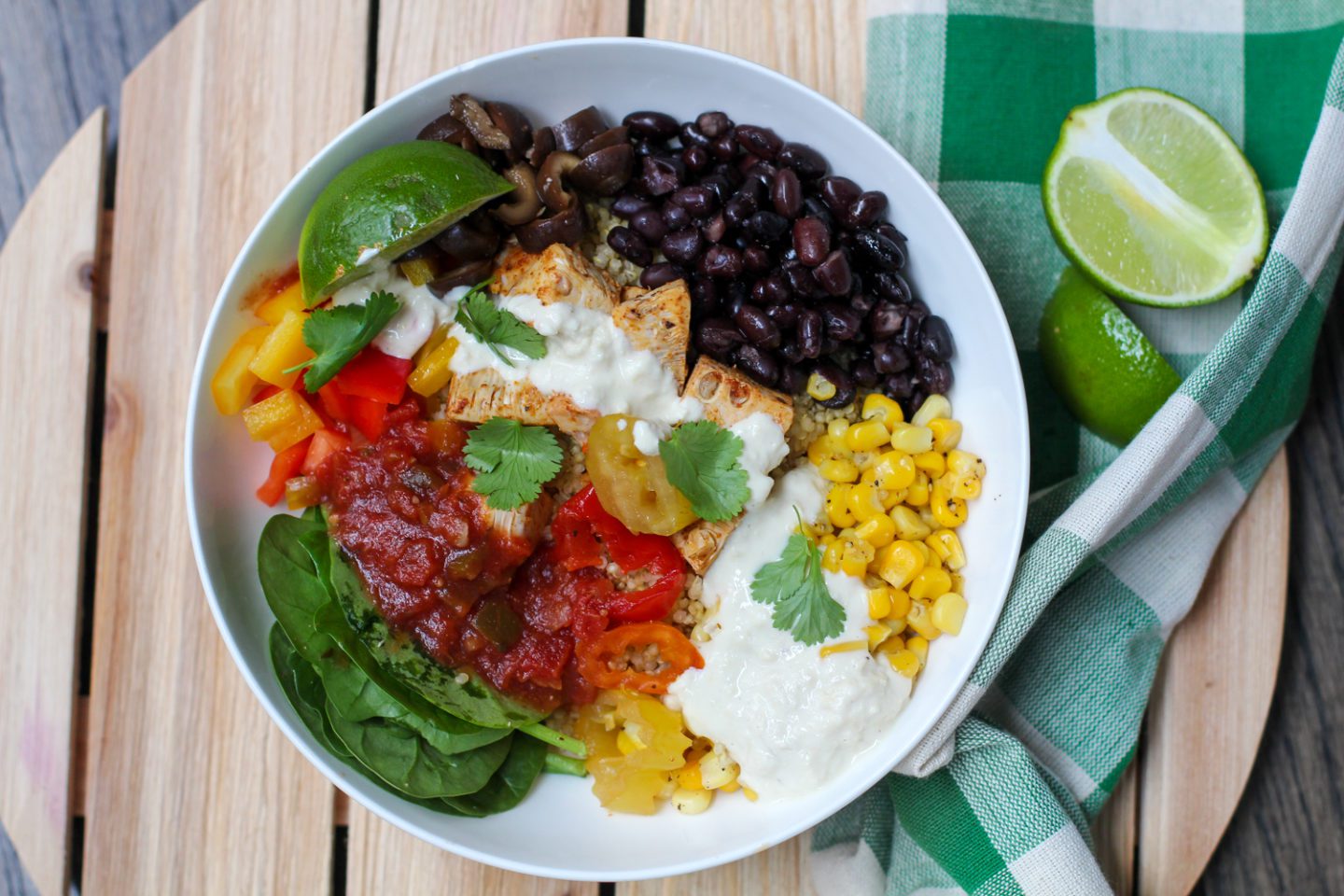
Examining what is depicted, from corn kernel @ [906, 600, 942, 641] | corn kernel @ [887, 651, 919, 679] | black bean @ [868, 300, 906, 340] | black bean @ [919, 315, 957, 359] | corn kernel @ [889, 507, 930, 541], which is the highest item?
black bean @ [868, 300, 906, 340]

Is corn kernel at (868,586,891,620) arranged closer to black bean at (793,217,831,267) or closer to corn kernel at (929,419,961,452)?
corn kernel at (929,419,961,452)

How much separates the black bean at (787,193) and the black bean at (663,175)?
0.28 m

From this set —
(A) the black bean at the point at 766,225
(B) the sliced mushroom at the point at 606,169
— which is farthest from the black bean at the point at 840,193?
(B) the sliced mushroom at the point at 606,169

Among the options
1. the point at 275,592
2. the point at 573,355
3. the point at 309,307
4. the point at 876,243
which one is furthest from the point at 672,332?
the point at 275,592

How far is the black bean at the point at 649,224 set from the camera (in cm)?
293

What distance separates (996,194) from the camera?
318cm

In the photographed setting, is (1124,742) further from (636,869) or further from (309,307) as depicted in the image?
(309,307)

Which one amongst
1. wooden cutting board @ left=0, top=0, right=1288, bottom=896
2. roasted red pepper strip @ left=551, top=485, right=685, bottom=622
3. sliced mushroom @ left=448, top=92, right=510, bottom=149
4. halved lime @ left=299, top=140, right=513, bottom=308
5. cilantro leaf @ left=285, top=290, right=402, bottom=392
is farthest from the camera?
wooden cutting board @ left=0, top=0, right=1288, bottom=896

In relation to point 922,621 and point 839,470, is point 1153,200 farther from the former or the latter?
point 922,621

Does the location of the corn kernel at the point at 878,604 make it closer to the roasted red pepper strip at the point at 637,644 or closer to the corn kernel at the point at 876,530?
the corn kernel at the point at 876,530

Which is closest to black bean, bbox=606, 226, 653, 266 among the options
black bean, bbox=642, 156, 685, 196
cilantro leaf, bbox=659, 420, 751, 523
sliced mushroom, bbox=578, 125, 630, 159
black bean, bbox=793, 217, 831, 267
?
black bean, bbox=642, 156, 685, 196

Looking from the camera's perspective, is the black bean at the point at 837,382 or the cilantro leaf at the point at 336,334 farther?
the black bean at the point at 837,382

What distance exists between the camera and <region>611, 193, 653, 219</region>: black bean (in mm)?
2947

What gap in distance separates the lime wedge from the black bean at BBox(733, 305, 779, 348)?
0.89m
